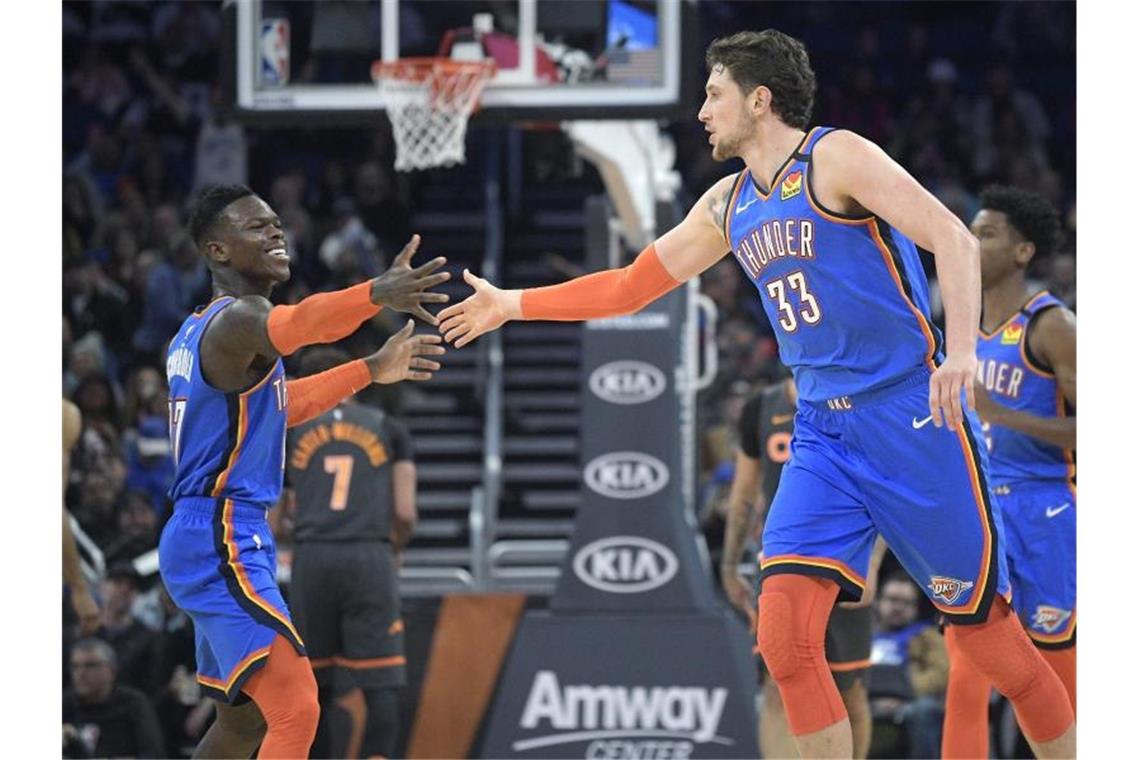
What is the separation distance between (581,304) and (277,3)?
4672 mm

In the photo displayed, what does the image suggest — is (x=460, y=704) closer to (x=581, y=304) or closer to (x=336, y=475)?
(x=336, y=475)

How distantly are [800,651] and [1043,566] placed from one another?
1.75 metres

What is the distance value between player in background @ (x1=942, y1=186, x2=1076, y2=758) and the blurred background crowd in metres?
5.58

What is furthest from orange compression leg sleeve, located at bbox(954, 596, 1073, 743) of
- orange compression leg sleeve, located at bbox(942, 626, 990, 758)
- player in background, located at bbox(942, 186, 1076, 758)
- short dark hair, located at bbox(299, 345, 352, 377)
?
short dark hair, located at bbox(299, 345, 352, 377)

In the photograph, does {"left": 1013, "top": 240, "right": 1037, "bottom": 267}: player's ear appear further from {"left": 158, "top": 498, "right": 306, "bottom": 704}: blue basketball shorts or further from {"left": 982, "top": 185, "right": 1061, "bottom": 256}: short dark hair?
{"left": 158, "top": 498, "right": 306, "bottom": 704}: blue basketball shorts

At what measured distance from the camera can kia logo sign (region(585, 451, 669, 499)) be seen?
10172 mm

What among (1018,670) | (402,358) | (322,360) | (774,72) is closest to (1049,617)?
(1018,670)

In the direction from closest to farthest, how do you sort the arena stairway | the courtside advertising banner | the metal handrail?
the courtside advertising banner, the metal handrail, the arena stairway

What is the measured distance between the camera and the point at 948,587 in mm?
5387

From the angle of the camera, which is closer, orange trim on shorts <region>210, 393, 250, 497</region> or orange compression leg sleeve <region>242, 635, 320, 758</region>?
orange compression leg sleeve <region>242, 635, 320, 758</region>

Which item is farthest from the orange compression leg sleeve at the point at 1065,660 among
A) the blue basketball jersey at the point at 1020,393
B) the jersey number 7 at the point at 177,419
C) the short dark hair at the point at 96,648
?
the short dark hair at the point at 96,648

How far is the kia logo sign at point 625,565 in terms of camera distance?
1005cm
